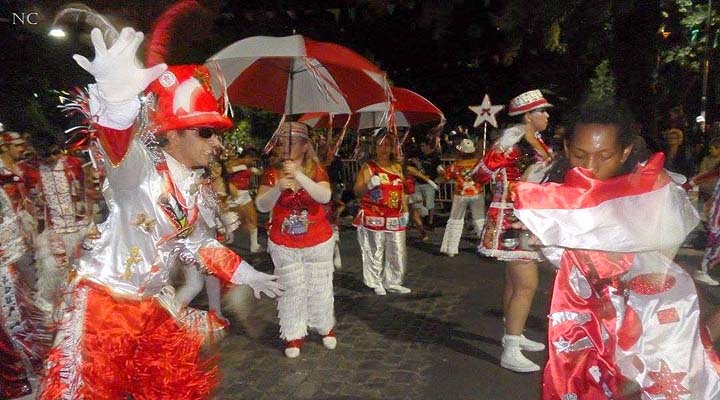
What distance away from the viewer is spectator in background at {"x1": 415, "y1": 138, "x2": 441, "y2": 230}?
1098 centimetres

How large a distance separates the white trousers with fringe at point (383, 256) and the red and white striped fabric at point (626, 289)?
425 centimetres

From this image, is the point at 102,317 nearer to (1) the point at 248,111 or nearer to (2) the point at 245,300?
(2) the point at 245,300

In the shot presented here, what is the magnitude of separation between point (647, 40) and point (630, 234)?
687 cm

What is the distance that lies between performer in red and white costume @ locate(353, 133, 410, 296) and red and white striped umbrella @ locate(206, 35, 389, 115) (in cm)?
133

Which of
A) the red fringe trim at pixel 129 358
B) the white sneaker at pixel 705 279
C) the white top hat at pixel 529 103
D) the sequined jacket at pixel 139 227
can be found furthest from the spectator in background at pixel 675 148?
the red fringe trim at pixel 129 358

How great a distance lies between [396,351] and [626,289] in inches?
116

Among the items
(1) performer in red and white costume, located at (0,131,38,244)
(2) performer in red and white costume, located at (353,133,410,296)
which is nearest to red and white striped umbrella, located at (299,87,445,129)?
(2) performer in red and white costume, located at (353,133,410,296)

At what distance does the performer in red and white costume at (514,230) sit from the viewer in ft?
14.3

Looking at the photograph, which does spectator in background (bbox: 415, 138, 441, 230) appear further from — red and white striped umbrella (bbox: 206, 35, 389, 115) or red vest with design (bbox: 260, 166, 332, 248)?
red vest with design (bbox: 260, 166, 332, 248)

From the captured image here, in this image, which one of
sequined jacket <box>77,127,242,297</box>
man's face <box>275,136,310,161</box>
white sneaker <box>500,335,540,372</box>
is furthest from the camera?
man's face <box>275,136,310,161</box>

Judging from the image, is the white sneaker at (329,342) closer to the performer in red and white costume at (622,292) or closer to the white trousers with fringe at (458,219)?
the performer in red and white costume at (622,292)

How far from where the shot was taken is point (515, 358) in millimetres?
4449

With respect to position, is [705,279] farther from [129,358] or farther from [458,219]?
[129,358]

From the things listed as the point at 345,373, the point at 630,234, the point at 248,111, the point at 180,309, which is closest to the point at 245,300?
the point at 345,373
